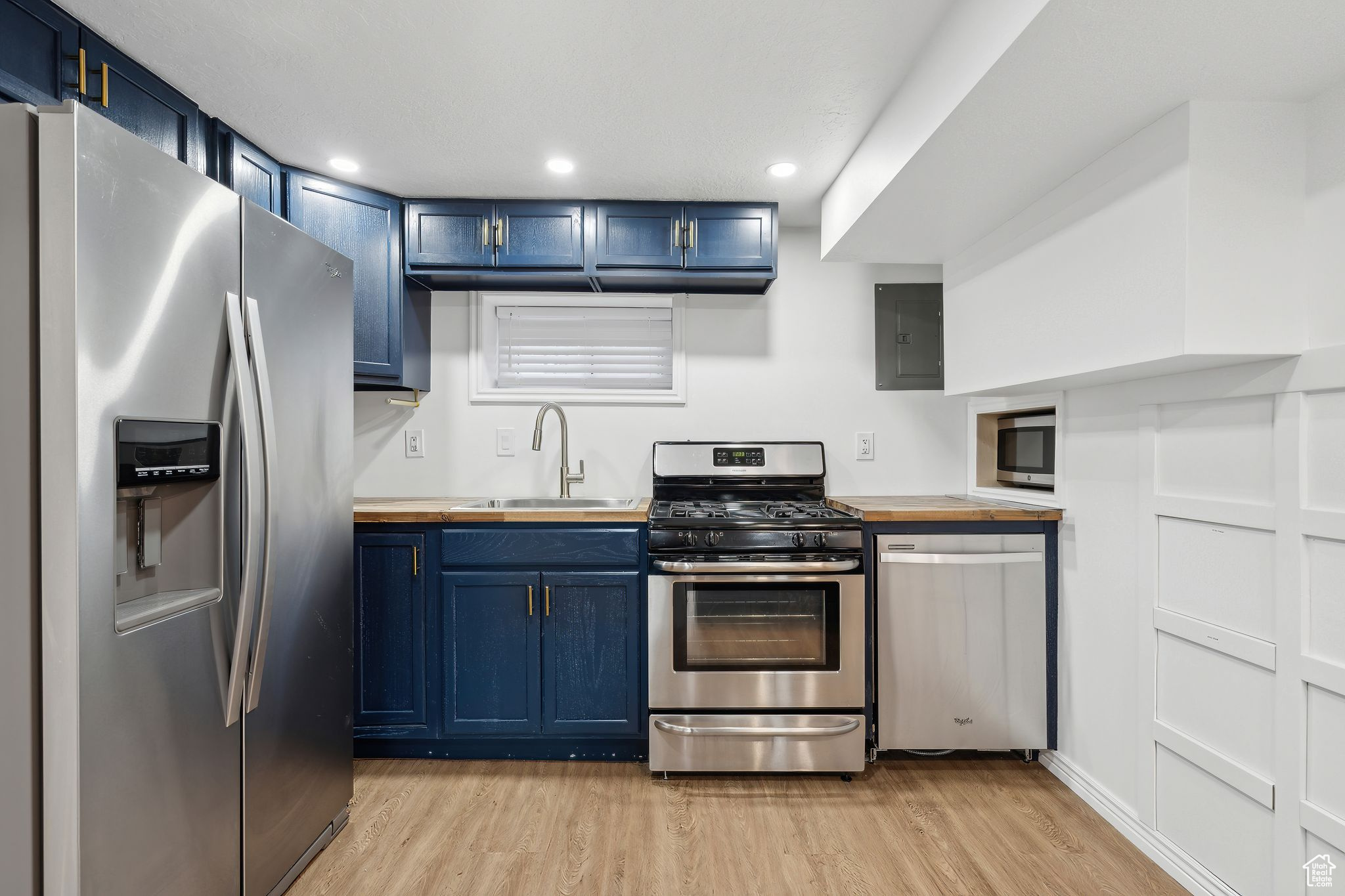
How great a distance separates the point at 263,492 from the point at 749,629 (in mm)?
1549

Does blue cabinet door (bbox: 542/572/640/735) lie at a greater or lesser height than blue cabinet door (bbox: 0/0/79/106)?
lesser

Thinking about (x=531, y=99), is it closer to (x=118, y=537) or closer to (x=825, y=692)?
(x=118, y=537)

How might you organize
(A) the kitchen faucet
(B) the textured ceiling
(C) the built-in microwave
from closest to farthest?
(B) the textured ceiling → (C) the built-in microwave → (A) the kitchen faucet

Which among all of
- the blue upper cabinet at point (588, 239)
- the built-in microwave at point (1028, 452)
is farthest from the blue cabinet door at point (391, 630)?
the built-in microwave at point (1028, 452)

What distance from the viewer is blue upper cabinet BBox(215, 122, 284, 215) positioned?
2.03 metres

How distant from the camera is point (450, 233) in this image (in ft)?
8.46

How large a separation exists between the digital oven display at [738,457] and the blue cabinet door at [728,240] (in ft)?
2.61

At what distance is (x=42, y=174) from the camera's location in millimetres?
1016

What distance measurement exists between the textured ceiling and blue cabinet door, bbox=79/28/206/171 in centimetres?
4

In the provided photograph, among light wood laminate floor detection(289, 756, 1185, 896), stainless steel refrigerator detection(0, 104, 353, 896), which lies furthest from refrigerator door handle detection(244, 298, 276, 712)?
light wood laminate floor detection(289, 756, 1185, 896)

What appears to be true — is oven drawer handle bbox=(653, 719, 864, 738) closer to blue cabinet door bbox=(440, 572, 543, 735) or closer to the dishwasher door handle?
blue cabinet door bbox=(440, 572, 543, 735)

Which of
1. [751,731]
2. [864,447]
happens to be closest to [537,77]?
[864,447]

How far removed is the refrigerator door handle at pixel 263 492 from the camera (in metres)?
1.38

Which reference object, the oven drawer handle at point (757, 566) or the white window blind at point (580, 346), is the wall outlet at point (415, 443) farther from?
the oven drawer handle at point (757, 566)
